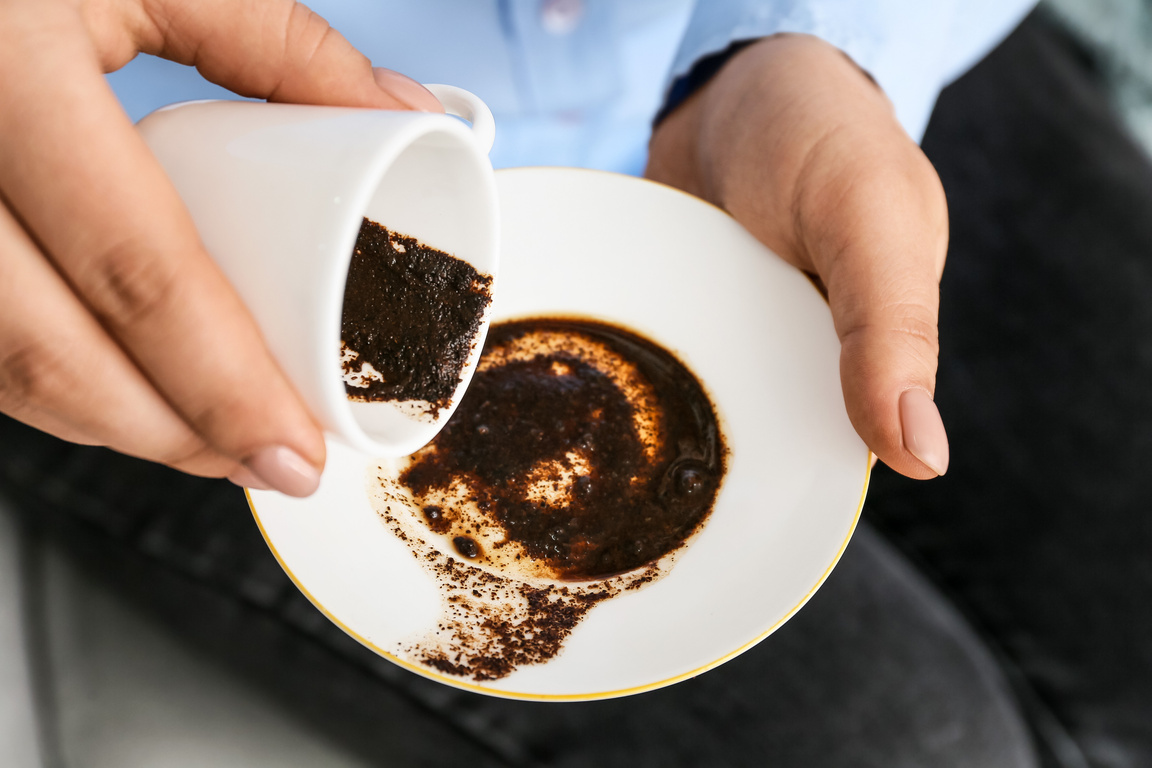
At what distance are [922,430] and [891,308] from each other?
119 mm

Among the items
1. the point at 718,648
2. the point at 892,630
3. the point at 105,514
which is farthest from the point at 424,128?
the point at 892,630

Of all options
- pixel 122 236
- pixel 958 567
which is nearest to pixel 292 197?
pixel 122 236

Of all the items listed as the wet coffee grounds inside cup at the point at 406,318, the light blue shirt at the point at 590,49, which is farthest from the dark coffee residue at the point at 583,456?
the light blue shirt at the point at 590,49

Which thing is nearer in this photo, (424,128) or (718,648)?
(424,128)

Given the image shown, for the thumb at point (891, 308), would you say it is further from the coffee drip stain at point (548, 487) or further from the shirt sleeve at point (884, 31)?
the shirt sleeve at point (884, 31)

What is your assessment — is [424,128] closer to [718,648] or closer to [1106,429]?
[718,648]

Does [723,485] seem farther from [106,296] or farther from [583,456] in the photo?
[106,296]

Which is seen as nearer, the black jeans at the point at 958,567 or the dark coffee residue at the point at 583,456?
the dark coffee residue at the point at 583,456

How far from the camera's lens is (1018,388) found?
1.08 meters

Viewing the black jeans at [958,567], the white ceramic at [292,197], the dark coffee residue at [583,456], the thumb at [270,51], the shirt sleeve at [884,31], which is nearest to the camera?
the white ceramic at [292,197]

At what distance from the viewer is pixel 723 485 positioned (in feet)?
2.24

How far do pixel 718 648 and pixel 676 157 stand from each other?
77 cm

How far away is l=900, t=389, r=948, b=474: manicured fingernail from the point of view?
0.61 meters

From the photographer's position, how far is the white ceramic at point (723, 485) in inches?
22.3
